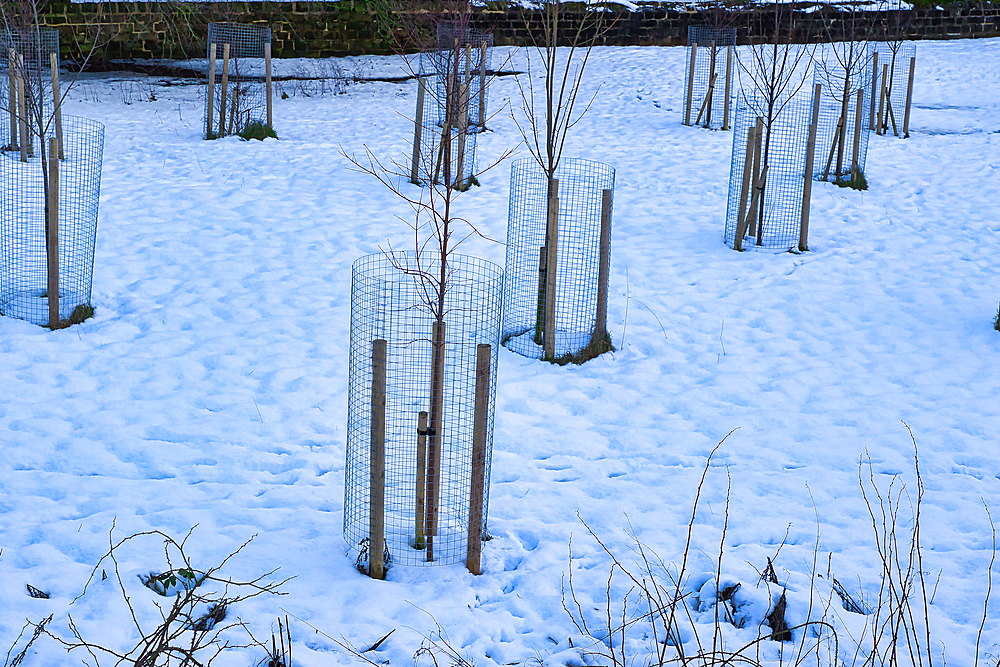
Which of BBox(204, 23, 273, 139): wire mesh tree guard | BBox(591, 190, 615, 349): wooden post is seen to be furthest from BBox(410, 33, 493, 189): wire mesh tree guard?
BBox(204, 23, 273, 139): wire mesh tree guard

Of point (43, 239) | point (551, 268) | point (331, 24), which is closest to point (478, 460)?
point (551, 268)

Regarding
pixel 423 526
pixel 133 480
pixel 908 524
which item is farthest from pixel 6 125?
pixel 908 524

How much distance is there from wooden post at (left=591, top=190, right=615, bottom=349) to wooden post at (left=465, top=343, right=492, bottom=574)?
2.38 m

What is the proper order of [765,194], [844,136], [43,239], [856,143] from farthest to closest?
1. [844,136]
2. [856,143]
3. [765,194]
4. [43,239]

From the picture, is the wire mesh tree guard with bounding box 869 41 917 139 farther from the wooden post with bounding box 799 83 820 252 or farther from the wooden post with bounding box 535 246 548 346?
the wooden post with bounding box 535 246 548 346

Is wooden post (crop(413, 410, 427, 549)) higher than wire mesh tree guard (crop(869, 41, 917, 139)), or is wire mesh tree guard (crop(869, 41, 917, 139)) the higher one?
wire mesh tree guard (crop(869, 41, 917, 139))

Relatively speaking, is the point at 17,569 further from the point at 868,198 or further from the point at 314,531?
the point at 868,198

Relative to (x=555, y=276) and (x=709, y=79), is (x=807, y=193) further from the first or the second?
(x=709, y=79)

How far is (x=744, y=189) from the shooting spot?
763 centimetres

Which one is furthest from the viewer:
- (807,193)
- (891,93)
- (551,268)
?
(891,93)

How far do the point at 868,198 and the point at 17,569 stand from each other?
8.26 m

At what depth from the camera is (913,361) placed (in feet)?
19.5

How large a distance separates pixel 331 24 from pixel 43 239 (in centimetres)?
956

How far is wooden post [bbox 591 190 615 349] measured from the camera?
5852 mm
